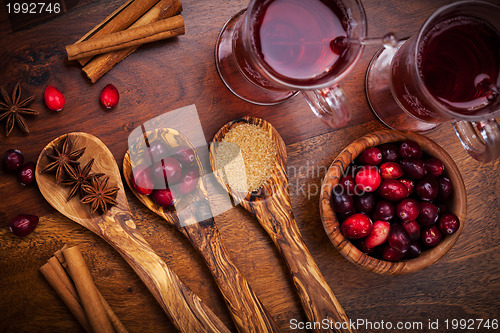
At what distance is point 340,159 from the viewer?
3.64 feet

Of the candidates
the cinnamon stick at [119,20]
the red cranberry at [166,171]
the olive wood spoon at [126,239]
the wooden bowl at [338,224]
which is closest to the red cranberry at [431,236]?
the wooden bowl at [338,224]

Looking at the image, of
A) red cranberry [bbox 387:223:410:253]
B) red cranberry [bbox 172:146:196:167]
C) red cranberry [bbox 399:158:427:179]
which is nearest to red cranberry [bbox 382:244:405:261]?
red cranberry [bbox 387:223:410:253]

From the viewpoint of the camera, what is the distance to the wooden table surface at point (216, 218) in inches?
45.2

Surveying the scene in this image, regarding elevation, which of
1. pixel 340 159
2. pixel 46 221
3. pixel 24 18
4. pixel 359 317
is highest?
pixel 24 18

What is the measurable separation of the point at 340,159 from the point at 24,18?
1110 mm

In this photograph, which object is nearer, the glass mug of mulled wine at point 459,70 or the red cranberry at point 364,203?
the glass mug of mulled wine at point 459,70

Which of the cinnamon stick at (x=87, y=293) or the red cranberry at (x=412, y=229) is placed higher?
the red cranberry at (x=412, y=229)

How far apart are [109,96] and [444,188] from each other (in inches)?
43.6

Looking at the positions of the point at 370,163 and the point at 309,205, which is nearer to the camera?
the point at 370,163

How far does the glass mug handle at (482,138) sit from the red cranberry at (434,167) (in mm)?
92

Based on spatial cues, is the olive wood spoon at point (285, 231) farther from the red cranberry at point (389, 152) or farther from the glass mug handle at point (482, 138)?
the glass mug handle at point (482, 138)

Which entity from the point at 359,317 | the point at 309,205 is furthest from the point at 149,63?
the point at 359,317

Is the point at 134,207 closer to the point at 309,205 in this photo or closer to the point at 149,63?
the point at 149,63

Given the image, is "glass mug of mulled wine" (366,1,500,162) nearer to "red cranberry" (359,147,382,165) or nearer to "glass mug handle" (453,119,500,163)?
"glass mug handle" (453,119,500,163)
